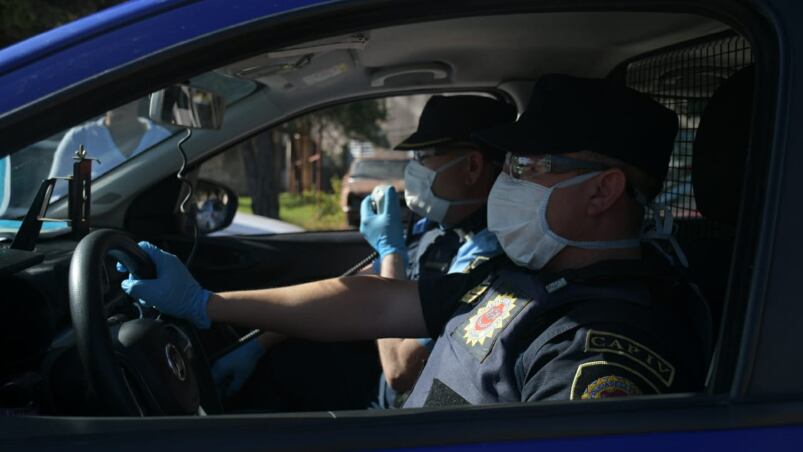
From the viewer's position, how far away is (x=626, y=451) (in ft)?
3.60

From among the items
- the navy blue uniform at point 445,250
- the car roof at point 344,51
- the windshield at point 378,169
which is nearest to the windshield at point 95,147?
the car roof at point 344,51

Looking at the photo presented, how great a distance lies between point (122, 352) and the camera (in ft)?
4.61

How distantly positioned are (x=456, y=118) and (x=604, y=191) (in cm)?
123

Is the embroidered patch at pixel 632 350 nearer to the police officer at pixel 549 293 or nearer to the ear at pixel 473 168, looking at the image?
the police officer at pixel 549 293

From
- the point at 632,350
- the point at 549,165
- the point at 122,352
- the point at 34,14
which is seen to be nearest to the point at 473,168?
the point at 549,165

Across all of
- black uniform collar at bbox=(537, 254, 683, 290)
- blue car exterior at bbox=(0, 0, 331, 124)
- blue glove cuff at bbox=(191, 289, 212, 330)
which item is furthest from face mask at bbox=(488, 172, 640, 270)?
blue car exterior at bbox=(0, 0, 331, 124)

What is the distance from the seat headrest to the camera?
1692mm

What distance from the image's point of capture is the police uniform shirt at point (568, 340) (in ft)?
4.57

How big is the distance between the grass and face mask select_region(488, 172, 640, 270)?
1021 centimetres

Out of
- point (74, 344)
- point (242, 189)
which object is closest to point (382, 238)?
point (74, 344)

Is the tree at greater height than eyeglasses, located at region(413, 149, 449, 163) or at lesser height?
lesser

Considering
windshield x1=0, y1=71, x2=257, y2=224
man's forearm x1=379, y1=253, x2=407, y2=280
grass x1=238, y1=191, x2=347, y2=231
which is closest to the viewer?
windshield x1=0, y1=71, x2=257, y2=224

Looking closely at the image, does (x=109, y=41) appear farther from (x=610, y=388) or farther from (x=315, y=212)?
(x=315, y=212)

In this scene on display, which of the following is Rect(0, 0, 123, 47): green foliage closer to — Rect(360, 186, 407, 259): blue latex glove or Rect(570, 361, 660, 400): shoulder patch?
Rect(360, 186, 407, 259): blue latex glove
